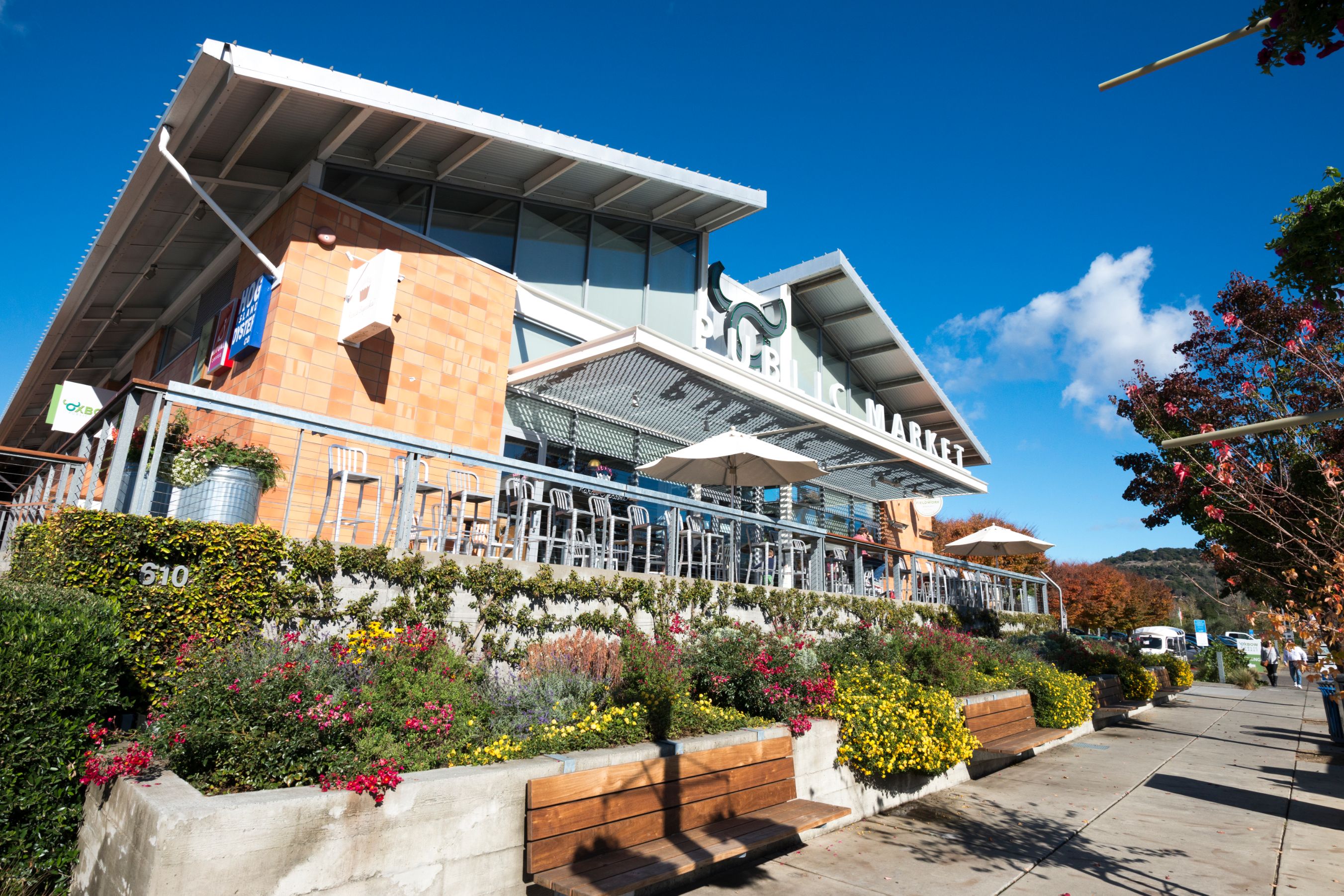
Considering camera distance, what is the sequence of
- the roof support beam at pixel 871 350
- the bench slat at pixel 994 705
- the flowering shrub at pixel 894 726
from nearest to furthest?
the flowering shrub at pixel 894 726, the bench slat at pixel 994 705, the roof support beam at pixel 871 350

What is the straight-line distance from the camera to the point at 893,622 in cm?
1090

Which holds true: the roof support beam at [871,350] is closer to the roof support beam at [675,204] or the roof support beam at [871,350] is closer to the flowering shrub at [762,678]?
the roof support beam at [675,204]

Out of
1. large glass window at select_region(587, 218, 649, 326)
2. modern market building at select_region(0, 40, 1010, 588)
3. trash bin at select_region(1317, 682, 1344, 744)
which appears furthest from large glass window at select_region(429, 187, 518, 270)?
trash bin at select_region(1317, 682, 1344, 744)

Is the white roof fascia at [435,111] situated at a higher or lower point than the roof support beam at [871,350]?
lower

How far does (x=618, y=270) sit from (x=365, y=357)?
538cm

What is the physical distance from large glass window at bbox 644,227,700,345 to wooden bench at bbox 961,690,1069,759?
8.48 metres

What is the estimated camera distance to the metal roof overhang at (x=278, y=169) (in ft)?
27.5

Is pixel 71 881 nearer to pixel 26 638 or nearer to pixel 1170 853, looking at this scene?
pixel 26 638

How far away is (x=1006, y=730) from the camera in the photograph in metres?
Result: 8.78

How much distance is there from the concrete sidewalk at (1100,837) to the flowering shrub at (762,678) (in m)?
0.98

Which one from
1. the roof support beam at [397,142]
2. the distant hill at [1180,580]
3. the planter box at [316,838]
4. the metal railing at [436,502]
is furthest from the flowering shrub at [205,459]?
the distant hill at [1180,580]

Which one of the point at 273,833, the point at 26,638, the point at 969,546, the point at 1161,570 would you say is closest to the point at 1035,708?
the point at 969,546

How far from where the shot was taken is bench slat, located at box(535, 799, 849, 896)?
3619mm

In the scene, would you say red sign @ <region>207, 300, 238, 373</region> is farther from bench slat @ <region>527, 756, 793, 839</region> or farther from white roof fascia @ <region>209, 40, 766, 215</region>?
bench slat @ <region>527, 756, 793, 839</region>
